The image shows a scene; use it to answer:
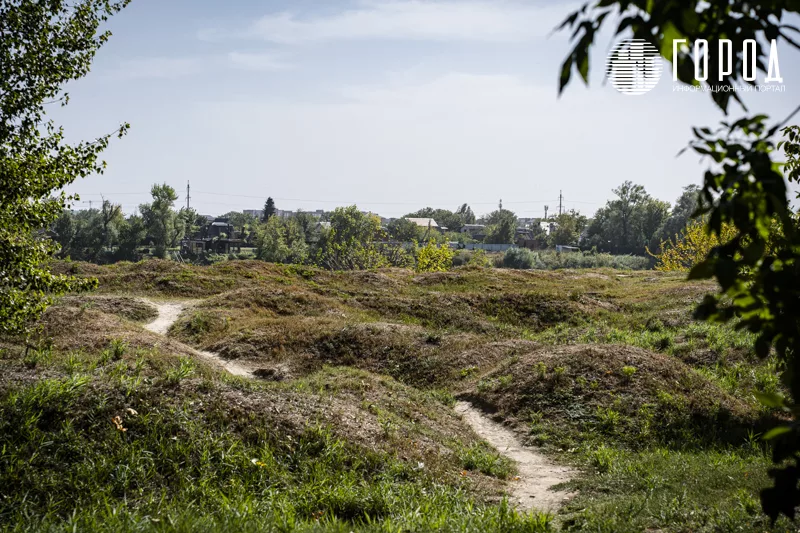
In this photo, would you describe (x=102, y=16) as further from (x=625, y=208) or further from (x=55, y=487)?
(x=625, y=208)

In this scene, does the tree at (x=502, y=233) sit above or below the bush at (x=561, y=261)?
above

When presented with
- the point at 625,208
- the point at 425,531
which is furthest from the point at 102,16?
the point at 625,208

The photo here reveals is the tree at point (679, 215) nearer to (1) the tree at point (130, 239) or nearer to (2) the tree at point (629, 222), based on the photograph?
(2) the tree at point (629, 222)

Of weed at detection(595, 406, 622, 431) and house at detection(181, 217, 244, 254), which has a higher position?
house at detection(181, 217, 244, 254)

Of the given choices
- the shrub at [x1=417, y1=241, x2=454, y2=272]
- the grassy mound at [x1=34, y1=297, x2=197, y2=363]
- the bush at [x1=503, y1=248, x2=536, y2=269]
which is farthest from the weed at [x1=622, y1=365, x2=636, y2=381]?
the bush at [x1=503, y1=248, x2=536, y2=269]

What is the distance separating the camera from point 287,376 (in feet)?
49.7

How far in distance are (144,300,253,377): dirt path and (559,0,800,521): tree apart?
46.0ft

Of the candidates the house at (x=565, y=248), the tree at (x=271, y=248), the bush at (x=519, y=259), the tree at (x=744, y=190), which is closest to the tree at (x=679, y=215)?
the house at (x=565, y=248)

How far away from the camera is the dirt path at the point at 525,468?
25.3 ft

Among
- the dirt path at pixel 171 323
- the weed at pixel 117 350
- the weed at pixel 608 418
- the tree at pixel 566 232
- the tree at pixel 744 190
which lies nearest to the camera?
the tree at pixel 744 190

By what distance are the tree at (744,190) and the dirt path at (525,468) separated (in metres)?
5.28

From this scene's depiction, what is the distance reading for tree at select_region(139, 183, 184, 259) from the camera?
9012 cm

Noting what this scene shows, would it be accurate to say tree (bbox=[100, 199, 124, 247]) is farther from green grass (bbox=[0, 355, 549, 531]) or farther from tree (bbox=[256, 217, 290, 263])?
green grass (bbox=[0, 355, 549, 531])

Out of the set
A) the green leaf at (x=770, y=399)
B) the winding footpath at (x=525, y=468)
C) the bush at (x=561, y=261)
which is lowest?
the winding footpath at (x=525, y=468)
